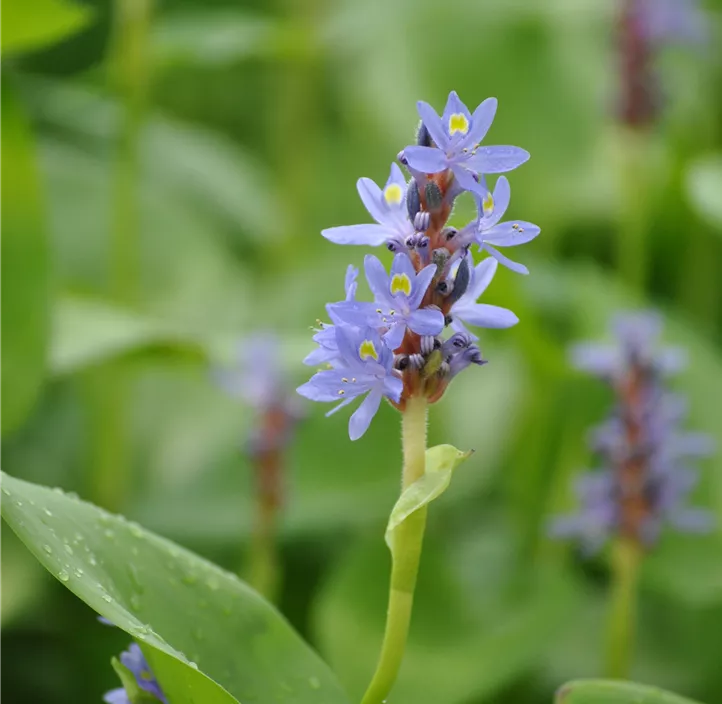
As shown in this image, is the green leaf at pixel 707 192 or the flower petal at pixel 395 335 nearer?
the flower petal at pixel 395 335

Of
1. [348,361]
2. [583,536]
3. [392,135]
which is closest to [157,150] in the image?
[392,135]

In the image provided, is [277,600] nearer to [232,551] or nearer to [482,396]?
[232,551]

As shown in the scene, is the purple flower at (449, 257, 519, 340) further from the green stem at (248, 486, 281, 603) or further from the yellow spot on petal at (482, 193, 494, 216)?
the green stem at (248, 486, 281, 603)

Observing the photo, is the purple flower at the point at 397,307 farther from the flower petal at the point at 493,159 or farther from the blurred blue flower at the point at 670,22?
the blurred blue flower at the point at 670,22

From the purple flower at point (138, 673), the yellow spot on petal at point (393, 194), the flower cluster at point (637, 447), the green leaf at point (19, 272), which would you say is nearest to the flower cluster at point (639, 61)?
the flower cluster at point (637, 447)

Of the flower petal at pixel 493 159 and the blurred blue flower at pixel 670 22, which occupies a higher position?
the blurred blue flower at pixel 670 22

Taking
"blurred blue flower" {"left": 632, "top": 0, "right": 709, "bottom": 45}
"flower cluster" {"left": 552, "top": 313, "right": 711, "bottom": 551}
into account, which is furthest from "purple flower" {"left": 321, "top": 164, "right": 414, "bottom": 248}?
"blurred blue flower" {"left": 632, "top": 0, "right": 709, "bottom": 45}
